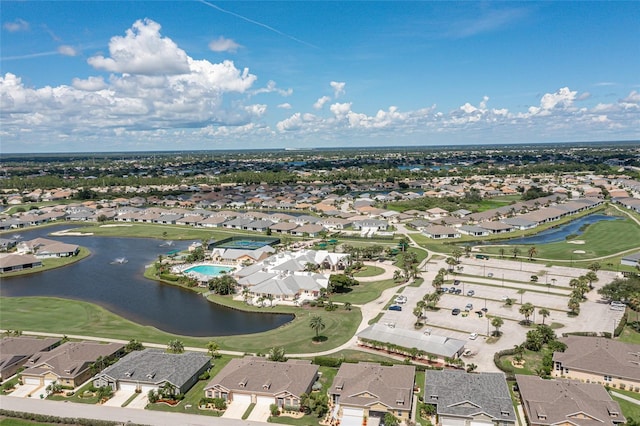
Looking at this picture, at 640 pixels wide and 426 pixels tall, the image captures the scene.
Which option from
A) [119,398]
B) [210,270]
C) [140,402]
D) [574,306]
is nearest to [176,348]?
[119,398]

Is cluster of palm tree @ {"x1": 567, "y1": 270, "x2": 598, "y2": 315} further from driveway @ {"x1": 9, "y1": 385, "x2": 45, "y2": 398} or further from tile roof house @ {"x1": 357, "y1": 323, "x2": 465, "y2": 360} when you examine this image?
driveway @ {"x1": 9, "y1": 385, "x2": 45, "y2": 398}

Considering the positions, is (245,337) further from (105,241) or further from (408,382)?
(105,241)

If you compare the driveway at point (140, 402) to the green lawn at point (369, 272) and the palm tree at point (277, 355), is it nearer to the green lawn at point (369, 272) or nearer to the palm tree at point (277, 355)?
the palm tree at point (277, 355)

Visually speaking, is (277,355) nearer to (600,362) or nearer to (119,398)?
(119,398)

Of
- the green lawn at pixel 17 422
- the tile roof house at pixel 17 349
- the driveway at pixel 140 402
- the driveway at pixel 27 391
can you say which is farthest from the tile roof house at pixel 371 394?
the tile roof house at pixel 17 349

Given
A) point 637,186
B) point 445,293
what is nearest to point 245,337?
point 445,293
